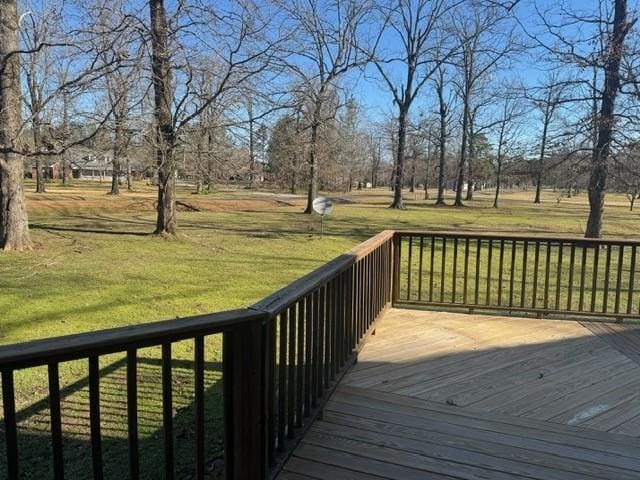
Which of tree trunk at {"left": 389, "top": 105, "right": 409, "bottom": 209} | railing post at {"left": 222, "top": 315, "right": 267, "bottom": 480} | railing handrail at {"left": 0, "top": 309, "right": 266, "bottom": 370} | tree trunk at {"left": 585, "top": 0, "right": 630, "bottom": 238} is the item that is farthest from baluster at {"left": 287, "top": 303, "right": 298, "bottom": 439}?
tree trunk at {"left": 389, "top": 105, "right": 409, "bottom": 209}

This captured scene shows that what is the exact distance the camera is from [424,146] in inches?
1822

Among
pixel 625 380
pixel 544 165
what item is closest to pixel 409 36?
pixel 544 165

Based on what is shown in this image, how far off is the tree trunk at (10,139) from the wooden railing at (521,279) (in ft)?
23.9

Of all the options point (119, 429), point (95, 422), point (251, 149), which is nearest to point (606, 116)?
point (251, 149)

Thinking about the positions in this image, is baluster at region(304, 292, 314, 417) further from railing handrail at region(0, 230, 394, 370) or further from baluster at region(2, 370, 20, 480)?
baluster at region(2, 370, 20, 480)

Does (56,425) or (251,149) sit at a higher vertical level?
(251,149)

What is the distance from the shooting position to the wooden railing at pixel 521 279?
4.68 m

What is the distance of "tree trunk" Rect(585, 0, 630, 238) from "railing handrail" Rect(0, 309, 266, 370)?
999cm

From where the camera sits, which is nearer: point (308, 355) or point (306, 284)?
point (306, 284)

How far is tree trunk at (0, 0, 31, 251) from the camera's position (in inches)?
340

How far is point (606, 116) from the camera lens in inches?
409

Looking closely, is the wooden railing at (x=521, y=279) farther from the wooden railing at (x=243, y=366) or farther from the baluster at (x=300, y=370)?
the baluster at (x=300, y=370)

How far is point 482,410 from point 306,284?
55.8 inches

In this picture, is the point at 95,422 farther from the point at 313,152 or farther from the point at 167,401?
the point at 313,152
